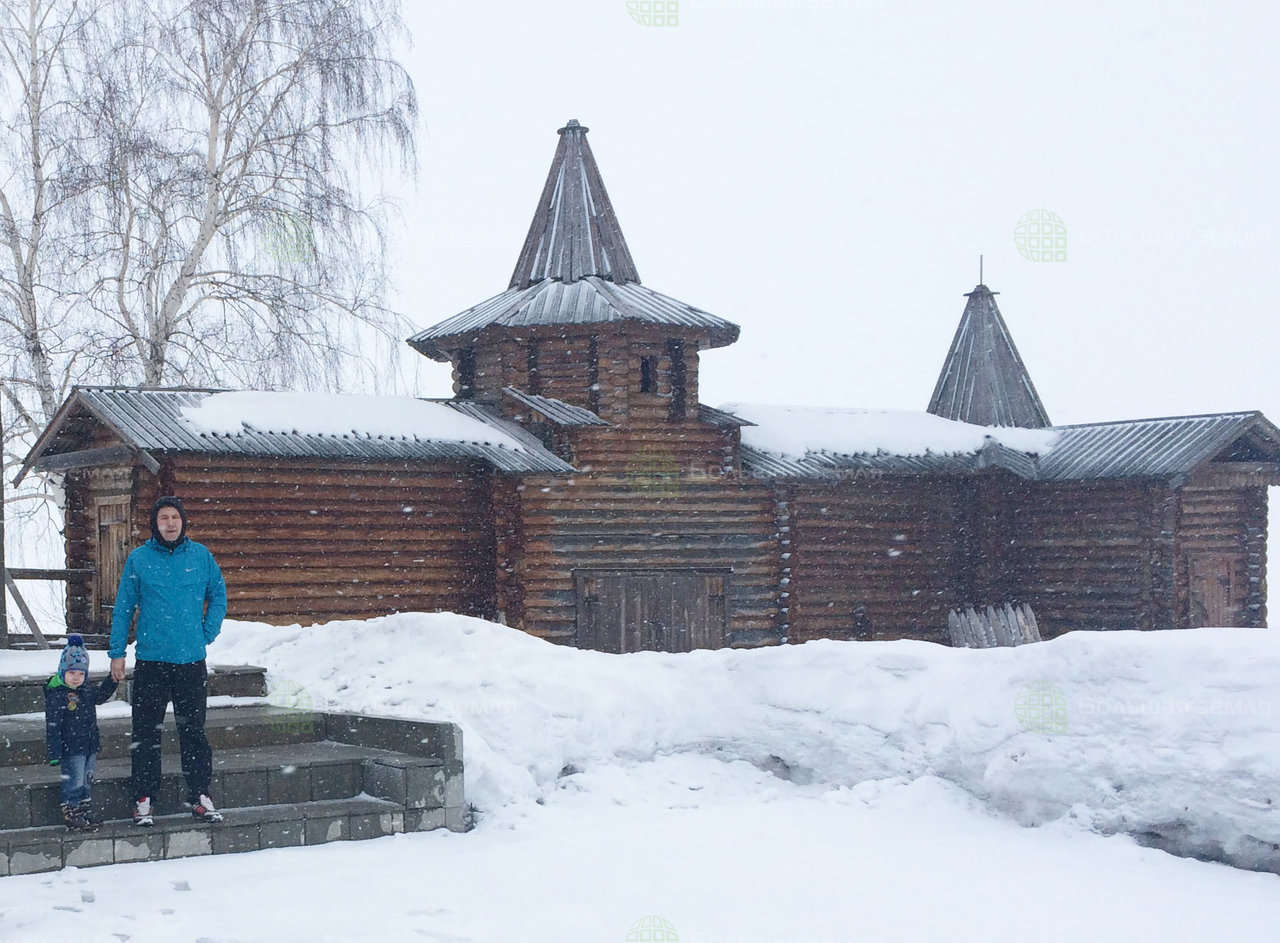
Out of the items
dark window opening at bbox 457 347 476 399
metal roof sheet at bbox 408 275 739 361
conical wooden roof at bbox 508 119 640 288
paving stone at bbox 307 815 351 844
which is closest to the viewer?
paving stone at bbox 307 815 351 844

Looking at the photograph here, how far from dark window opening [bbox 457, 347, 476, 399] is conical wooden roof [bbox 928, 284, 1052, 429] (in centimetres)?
879

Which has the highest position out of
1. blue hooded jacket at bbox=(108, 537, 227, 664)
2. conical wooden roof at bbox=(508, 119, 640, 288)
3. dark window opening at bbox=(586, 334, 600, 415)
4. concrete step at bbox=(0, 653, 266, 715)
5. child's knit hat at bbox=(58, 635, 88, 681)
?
conical wooden roof at bbox=(508, 119, 640, 288)

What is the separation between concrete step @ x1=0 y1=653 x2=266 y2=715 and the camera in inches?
334

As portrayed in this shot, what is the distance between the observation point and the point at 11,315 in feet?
62.8

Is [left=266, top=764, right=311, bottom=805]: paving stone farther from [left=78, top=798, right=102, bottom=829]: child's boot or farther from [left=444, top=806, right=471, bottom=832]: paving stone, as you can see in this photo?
[left=78, top=798, right=102, bottom=829]: child's boot

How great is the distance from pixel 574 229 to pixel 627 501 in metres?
5.10

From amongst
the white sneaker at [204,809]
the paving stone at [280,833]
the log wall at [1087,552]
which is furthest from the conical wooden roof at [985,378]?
the white sneaker at [204,809]

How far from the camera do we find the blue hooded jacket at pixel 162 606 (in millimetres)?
6484

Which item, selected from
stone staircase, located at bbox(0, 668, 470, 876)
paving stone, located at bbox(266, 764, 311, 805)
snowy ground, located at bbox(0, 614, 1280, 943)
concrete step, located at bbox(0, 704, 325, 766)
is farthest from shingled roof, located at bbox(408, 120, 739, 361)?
paving stone, located at bbox(266, 764, 311, 805)

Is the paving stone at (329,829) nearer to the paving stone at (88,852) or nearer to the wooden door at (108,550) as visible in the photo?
the paving stone at (88,852)

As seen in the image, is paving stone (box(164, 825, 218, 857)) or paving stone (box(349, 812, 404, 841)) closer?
paving stone (box(164, 825, 218, 857))

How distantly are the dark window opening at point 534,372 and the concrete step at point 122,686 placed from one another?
949cm

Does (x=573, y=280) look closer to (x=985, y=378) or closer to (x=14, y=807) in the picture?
(x=985, y=378)

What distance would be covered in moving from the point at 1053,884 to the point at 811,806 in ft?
5.68
